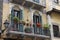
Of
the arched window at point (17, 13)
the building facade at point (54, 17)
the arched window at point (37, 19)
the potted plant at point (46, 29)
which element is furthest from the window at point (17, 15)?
the building facade at point (54, 17)

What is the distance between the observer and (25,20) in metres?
13.0

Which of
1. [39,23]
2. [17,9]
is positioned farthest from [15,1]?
[39,23]

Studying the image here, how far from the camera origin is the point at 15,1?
12.8 meters

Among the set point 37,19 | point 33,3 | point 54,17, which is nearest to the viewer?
point 33,3

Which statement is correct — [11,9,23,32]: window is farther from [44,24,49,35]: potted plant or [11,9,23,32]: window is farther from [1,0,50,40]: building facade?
[44,24,49,35]: potted plant

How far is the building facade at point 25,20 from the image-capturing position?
38.5 ft

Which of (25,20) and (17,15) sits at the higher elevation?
(17,15)

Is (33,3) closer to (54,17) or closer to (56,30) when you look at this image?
(54,17)

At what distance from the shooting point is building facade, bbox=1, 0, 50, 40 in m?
11.7

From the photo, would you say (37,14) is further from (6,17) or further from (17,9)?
(6,17)

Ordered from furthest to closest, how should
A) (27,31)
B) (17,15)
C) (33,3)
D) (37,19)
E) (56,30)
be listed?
(56,30) → (37,19) → (33,3) → (17,15) → (27,31)

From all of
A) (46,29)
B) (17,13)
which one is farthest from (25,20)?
(46,29)

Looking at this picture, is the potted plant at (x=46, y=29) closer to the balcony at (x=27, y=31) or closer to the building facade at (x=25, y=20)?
the building facade at (x=25, y=20)

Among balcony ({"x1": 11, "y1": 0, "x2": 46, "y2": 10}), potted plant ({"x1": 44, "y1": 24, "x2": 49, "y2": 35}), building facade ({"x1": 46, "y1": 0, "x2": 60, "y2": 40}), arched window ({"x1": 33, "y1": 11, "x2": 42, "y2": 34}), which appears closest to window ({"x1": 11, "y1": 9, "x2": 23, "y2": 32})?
balcony ({"x1": 11, "y1": 0, "x2": 46, "y2": 10})
